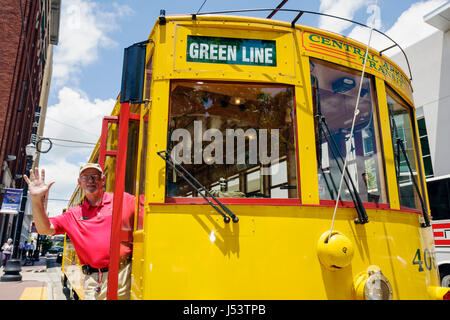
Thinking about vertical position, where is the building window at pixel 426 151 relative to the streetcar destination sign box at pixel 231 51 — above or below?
above

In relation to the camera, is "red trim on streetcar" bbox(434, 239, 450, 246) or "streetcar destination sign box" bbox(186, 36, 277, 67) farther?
"red trim on streetcar" bbox(434, 239, 450, 246)

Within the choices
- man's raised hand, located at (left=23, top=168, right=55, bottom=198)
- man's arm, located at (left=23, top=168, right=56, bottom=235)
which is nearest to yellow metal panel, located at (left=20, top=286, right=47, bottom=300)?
man's arm, located at (left=23, top=168, right=56, bottom=235)

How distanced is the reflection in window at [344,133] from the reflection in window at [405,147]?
22 cm

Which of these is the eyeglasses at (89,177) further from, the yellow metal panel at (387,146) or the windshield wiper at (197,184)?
the yellow metal panel at (387,146)

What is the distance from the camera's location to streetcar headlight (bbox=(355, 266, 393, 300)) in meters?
2.25

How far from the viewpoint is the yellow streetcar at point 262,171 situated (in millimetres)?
2223

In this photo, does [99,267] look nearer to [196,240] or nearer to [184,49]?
[196,240]

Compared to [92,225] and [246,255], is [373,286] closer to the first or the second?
[246,255]

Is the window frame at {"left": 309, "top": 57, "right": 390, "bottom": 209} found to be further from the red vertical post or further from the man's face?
the man's face

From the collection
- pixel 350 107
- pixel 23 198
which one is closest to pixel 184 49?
pixel 350 107

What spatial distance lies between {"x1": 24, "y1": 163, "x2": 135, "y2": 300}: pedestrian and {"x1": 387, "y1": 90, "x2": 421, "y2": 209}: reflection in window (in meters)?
2.27

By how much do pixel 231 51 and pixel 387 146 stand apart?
58.7 inches

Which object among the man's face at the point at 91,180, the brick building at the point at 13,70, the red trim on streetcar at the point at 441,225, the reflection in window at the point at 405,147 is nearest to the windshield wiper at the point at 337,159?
the reflection in window at the point at 405,147

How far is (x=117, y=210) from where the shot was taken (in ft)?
7.34
